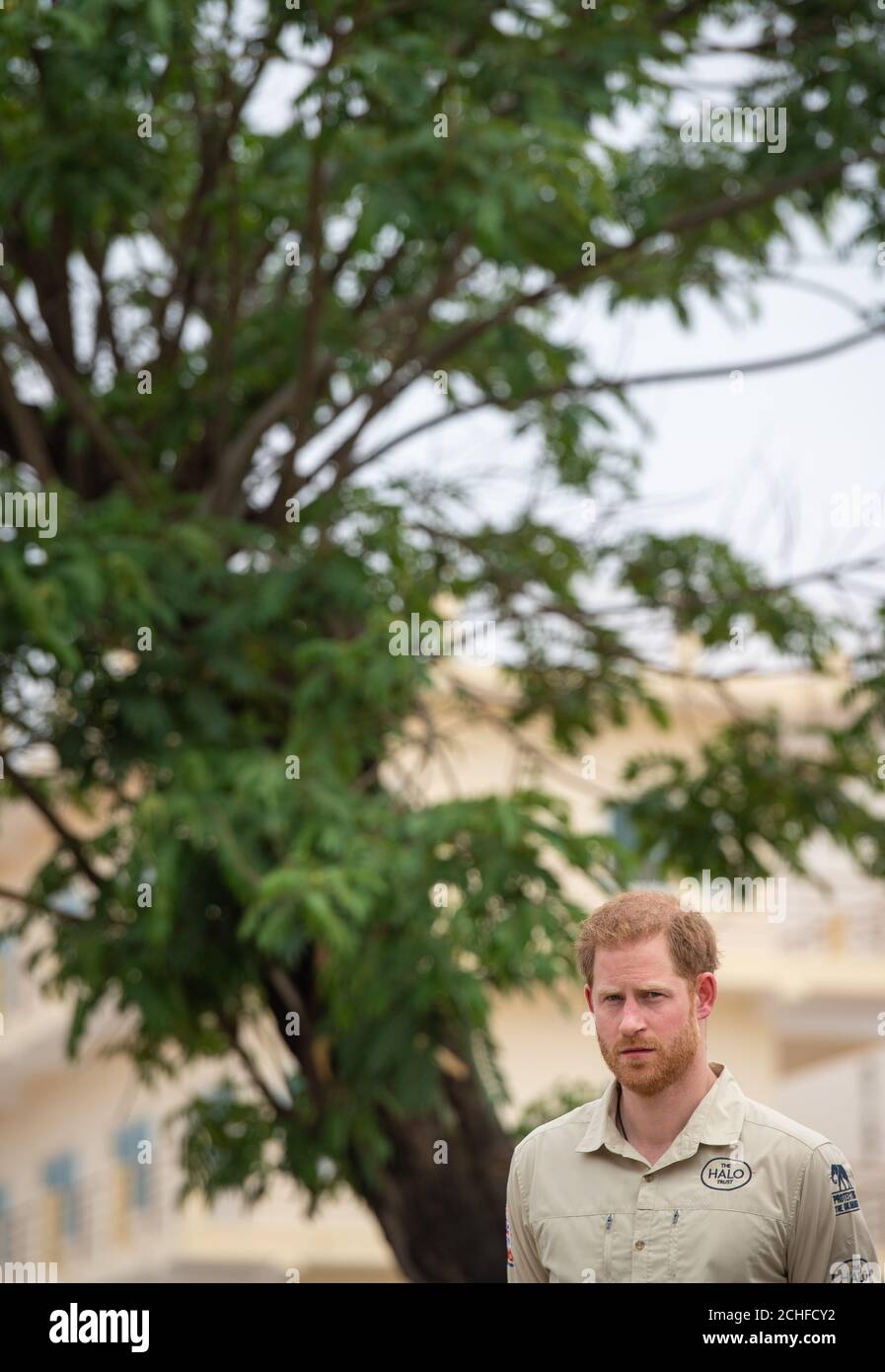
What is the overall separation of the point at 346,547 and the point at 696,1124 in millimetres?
4773

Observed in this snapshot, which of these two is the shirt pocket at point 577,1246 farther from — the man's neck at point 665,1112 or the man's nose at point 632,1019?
the man's nose at point 632,1019

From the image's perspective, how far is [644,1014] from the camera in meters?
2.55

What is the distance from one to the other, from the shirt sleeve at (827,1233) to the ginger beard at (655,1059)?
21cm

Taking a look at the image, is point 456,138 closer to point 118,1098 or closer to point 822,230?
point 822,230

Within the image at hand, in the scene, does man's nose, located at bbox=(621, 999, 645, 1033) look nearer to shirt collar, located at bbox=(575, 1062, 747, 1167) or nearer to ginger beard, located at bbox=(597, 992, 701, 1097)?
ginger beard, located at bbox=(597, 992, 701, 1097)

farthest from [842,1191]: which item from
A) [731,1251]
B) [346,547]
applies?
[346,547]

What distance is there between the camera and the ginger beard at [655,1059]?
2.56 metres

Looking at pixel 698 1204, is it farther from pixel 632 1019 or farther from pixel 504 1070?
pixel 504 1070

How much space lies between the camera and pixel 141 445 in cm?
809

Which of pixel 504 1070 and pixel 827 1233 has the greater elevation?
pixel 504 1070

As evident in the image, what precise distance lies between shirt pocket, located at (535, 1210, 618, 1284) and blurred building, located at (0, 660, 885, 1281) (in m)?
13.2

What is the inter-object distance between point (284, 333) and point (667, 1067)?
5990 mm

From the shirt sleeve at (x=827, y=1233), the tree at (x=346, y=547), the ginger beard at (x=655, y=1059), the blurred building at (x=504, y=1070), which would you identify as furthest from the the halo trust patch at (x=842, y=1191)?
the blurred building at (x=504, y=1070)

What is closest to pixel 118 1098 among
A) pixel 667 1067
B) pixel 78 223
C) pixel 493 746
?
pixel 493 746
